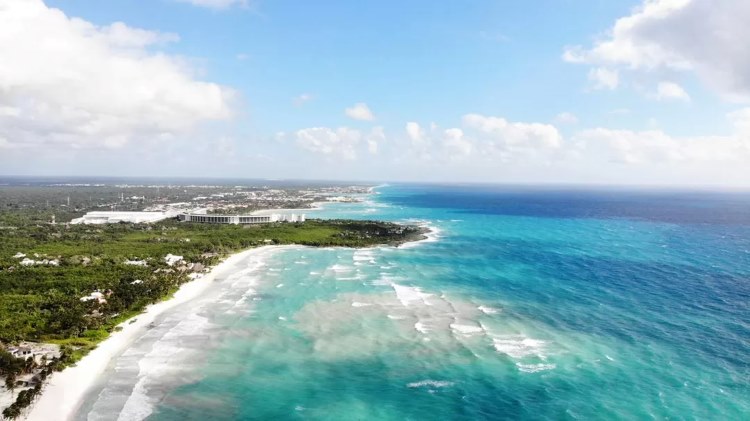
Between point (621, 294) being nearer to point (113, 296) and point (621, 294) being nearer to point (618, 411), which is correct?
point (618, 411)

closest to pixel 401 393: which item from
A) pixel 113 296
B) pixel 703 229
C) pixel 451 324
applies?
pixel 451 324

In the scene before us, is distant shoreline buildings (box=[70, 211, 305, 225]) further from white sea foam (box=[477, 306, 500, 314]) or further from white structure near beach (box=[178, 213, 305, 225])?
white sea foam (box=[477, 306, 500, 314])

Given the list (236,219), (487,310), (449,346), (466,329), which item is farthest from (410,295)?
(236,219)

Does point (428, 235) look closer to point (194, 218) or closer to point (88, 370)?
point (194, 218)

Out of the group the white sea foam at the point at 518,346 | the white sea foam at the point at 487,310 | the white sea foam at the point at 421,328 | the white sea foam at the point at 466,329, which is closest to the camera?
the white sea foam at the point at 518,346

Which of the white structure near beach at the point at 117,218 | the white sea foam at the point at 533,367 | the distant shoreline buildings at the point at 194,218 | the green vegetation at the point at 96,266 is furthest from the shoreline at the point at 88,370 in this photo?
the white structure near beach at the point at 117,218

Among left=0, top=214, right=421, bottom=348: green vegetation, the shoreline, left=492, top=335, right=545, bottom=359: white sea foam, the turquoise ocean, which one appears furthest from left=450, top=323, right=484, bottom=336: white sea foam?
left=0, top=214, right=421, bottom=348: green vegetation

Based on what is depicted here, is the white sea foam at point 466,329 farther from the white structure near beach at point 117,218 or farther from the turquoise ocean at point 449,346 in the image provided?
the white structure near beach at point 117,218
